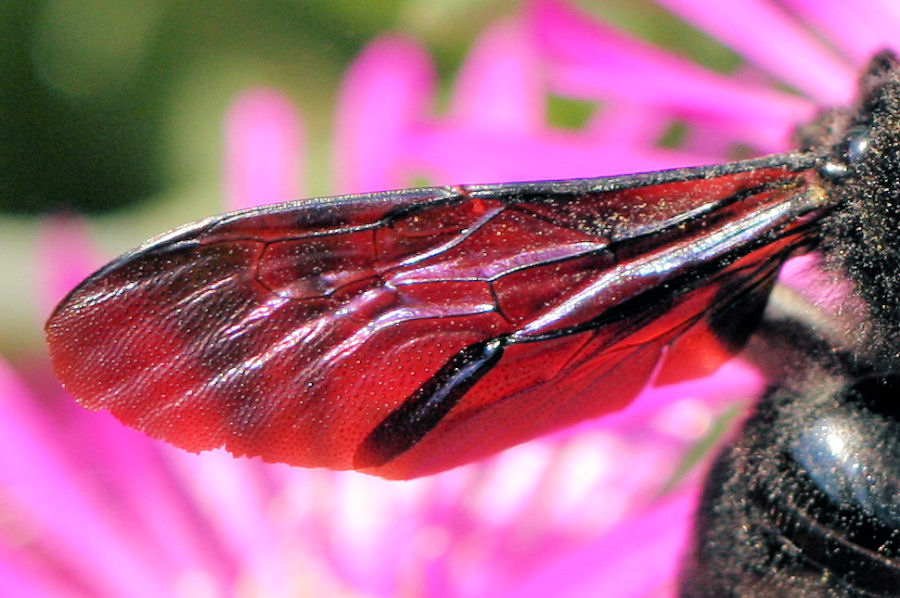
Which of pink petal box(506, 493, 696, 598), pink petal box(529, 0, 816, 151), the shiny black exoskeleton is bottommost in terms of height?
pink petal box(506, 493, 696, 598)

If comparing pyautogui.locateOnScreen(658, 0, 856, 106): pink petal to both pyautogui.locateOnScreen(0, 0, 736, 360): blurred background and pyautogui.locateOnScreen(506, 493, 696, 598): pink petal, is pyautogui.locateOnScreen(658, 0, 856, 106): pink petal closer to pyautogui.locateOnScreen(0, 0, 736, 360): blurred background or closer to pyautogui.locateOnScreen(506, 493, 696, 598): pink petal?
pyautogui.locateOnScreen(0, 0, 736, 360): blurred background

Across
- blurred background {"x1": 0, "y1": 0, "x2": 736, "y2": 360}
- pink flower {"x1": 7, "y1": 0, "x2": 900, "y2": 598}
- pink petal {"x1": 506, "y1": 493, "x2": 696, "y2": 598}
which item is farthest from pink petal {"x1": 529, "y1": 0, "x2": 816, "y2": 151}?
pink petal {"x1": 506, "y1": 493, "x2": 696, "y2": 598}

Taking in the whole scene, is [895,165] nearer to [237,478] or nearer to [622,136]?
[622,136]

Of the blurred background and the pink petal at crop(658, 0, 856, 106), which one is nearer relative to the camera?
the pink petal at crop(658, 0, 856, 106)

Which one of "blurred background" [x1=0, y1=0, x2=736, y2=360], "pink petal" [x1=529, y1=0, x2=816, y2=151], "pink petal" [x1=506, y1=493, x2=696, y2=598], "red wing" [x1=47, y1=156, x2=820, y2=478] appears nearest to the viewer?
"red wing" [x1=47, y1=156, x2=820, y2=478]

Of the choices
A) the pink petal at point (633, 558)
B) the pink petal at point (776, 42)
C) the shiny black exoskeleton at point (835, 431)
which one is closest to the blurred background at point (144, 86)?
the pink petal at point (776, 42)

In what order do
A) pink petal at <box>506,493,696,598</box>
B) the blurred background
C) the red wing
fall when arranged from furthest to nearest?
the blurred background
pink petal at <box>506,493,696,598</box>
the red wing

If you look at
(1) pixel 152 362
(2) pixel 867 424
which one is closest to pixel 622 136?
(2) pixel 867 424

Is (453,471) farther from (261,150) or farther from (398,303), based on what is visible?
(398,303)
